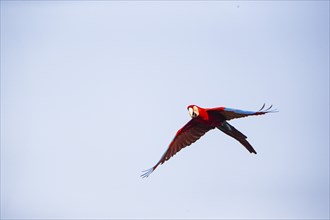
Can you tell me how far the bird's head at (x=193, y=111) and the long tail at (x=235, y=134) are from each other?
2.75 feet

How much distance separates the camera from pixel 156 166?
51.6 feet

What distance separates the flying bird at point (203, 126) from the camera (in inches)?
564

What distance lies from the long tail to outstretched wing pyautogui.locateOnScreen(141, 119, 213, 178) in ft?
2.30

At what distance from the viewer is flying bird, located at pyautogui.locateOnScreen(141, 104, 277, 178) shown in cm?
1433

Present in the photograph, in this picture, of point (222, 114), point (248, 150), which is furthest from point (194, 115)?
point (248, 150)

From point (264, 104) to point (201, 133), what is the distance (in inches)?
117

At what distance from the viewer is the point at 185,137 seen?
16.0 meters

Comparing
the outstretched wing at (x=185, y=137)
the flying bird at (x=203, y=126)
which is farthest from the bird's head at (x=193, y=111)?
the outstretched wing at (x=185, y=137)

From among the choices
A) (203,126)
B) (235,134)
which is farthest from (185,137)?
(235,134)

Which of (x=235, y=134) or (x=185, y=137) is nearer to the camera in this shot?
(x=235, y=134)

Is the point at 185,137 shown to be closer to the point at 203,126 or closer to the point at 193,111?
the point at 203,126

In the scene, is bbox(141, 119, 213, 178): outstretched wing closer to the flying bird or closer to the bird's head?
the flying bird

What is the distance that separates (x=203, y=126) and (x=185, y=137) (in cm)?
65

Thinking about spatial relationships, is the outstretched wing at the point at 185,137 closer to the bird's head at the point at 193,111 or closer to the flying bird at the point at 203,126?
the flying bird at the point at 203,126
